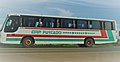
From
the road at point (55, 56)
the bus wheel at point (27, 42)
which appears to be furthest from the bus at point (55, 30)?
the road at point (55, 56)

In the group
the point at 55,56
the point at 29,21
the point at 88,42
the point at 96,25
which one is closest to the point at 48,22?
the point at 29,21

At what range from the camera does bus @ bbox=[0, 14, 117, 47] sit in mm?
24578

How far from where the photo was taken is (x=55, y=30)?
26562mm

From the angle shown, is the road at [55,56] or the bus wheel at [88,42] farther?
the bus wheel at [88,42]

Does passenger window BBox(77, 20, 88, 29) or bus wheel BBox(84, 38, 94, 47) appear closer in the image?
passenger window BBox(77, 20, 88, 29)

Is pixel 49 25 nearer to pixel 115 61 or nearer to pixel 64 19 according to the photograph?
pixel 64 19

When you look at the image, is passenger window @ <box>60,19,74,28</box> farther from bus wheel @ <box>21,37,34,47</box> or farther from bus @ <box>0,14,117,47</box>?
bus wheel @ <box>21,37,34,47</box>

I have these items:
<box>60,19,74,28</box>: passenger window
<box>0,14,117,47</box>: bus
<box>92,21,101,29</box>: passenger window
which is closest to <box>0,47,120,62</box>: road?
<box>0,14,117,47</box>: bus

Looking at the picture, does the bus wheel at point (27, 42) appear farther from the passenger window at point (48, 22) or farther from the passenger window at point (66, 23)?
the passenger window at point (66, 23)

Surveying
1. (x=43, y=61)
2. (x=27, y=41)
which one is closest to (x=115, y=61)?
(x=43, y=61)

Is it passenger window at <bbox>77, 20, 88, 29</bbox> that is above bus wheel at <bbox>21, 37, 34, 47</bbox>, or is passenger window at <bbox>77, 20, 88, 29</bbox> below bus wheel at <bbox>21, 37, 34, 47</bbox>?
above

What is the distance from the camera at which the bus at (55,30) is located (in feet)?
80.6

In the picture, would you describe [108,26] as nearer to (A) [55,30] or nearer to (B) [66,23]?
(B) [66,23]

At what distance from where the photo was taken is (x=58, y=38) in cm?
2669
